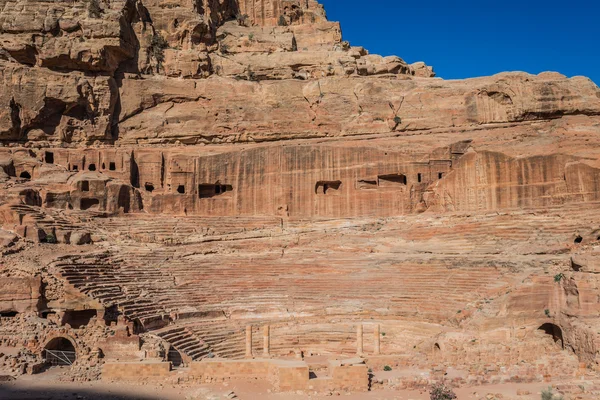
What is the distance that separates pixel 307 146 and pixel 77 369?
19.2 metres

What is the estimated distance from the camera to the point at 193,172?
111 feet

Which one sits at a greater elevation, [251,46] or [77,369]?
[251,46]

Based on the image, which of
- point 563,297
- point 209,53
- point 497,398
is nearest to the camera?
point 497,398

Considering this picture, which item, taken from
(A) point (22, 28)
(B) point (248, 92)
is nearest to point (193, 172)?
(B) point (248, 92)

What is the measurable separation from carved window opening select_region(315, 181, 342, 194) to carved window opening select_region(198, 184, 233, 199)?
17.5 feet

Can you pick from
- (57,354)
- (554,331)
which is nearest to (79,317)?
(57,354)

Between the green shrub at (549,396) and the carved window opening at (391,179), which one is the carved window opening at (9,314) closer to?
the green shrub at (549,396)

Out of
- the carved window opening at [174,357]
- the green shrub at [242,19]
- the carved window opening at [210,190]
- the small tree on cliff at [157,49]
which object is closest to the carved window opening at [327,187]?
the carved window opening at [210,190]

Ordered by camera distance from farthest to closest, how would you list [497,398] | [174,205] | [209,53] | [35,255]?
1. [209,53]
2. [174,205]
3. [35,255]
4. [497,398]

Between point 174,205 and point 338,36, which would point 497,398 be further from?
point 338,36

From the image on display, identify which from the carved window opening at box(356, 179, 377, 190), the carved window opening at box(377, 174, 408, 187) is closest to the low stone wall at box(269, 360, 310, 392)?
the carved window opening at box(356, 179, 377, 190)

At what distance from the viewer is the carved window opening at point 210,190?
112ft

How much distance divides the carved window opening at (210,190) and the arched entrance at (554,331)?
63.3ft

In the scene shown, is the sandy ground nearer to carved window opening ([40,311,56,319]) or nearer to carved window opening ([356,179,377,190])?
carved window opening ([40,311,56,319])
